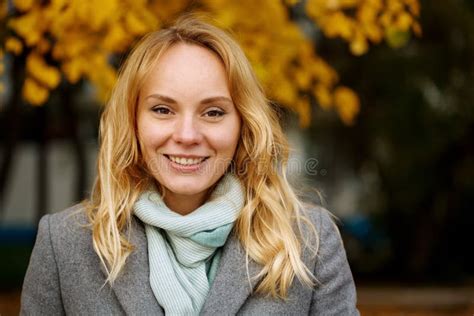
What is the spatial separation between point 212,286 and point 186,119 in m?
0.57

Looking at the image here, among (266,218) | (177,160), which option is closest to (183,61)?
(177,160)

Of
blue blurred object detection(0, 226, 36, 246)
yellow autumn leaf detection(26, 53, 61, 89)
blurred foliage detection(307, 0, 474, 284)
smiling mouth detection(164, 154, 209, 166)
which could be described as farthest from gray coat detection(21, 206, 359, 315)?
blue blurred object detection(0, 226, 36, 246)

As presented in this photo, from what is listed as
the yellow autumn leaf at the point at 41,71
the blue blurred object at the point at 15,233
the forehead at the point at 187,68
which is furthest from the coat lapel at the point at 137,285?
the blue blurred object at the point at 15,233

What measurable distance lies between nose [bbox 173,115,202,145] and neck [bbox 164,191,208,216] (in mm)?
251

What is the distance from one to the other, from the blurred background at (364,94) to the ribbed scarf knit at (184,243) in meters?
1.07

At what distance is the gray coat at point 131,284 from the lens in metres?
2.47

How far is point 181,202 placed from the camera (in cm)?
266

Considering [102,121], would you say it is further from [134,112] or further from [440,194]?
[440,194]

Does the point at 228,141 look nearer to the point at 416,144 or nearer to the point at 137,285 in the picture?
the point at 137,285

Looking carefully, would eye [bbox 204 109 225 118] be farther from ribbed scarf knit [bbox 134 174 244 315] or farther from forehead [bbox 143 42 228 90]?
ribbed scarf knit [bbox 134 174 244 315]

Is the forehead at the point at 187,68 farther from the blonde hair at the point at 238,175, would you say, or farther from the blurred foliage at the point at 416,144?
the blurred foliage at the point at 416,144

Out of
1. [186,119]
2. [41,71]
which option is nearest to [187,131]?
[186,119]

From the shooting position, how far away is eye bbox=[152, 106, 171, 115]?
251cm

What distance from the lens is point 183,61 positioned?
253 cm
